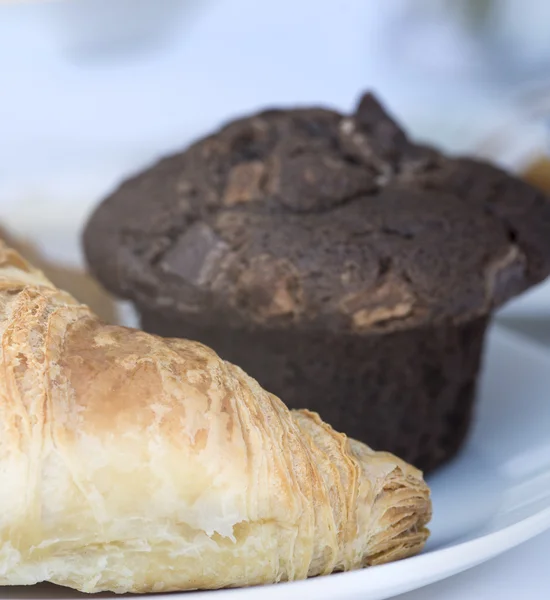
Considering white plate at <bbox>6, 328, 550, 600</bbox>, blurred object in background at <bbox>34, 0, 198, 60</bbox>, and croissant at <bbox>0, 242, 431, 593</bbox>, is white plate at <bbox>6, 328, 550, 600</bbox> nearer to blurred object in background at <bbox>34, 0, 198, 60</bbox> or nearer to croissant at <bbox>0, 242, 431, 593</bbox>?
croissant at <bbox>0, 242, 431, 593</bbox>

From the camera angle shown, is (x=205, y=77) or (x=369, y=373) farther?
(x=205, y=77)

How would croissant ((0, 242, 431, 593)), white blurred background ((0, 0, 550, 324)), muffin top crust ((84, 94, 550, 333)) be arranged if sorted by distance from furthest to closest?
white blurred background ((0, 0, 550, 324)) < muffin top crust ((84, 94, 550, 333)) < croissant ((0, 242, 431, 593))

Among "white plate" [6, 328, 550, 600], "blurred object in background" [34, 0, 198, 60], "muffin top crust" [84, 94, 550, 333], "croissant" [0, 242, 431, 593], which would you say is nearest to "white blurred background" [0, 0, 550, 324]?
"blurred object in background" [34, 0, 198, 60]

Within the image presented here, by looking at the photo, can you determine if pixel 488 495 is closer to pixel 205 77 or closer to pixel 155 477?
pixel 155 477

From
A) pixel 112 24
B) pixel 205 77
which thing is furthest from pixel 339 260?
pixel 112 24

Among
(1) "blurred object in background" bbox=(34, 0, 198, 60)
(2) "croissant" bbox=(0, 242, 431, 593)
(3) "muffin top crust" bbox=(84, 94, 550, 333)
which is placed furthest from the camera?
(1) "blurred object in background" bbox=(34, 0, 198, 60)

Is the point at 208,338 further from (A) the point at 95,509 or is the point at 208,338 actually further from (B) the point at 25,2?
(B) the point at 25,2

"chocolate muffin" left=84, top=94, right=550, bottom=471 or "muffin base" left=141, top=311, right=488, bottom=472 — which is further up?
"chocolate muffin" left=84, top=94, right=550, bottom=471

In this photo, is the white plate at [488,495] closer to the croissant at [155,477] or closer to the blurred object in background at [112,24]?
the croissant at [155,477]
